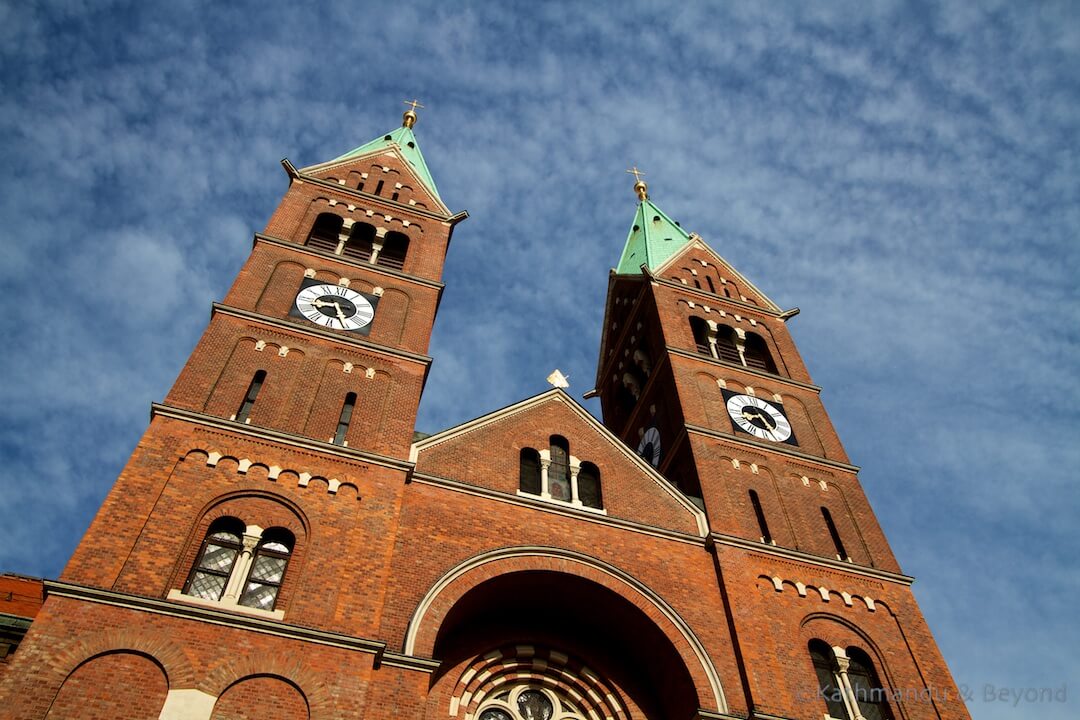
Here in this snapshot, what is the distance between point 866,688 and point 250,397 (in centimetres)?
1261

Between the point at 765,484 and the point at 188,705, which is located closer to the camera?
the point at 188,705

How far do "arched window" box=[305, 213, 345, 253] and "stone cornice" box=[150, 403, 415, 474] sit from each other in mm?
8186

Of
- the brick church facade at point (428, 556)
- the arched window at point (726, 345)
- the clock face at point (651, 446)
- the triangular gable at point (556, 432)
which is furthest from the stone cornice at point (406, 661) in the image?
the arched window at point (726, 345)

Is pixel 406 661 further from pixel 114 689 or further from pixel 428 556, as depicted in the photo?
pixel 114 689

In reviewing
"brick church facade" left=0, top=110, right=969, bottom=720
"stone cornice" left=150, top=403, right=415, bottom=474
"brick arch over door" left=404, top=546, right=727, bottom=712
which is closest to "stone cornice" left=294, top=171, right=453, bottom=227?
"brick church facade" left=0, top=110, right=969, bottom=720

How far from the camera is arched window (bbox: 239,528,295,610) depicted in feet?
41.1

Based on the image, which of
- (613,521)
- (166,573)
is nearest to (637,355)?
(613,521)

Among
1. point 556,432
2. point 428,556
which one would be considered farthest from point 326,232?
point 428,556

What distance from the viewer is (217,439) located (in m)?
14.6

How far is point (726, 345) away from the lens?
986 inches

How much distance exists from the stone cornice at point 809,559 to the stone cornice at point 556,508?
0.53 metres

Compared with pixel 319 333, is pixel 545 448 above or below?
below

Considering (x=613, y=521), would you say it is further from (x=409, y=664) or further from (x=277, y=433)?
(x=277, y=433)

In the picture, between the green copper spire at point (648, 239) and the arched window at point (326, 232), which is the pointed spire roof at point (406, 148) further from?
the green copper spire at point (648, 239)
